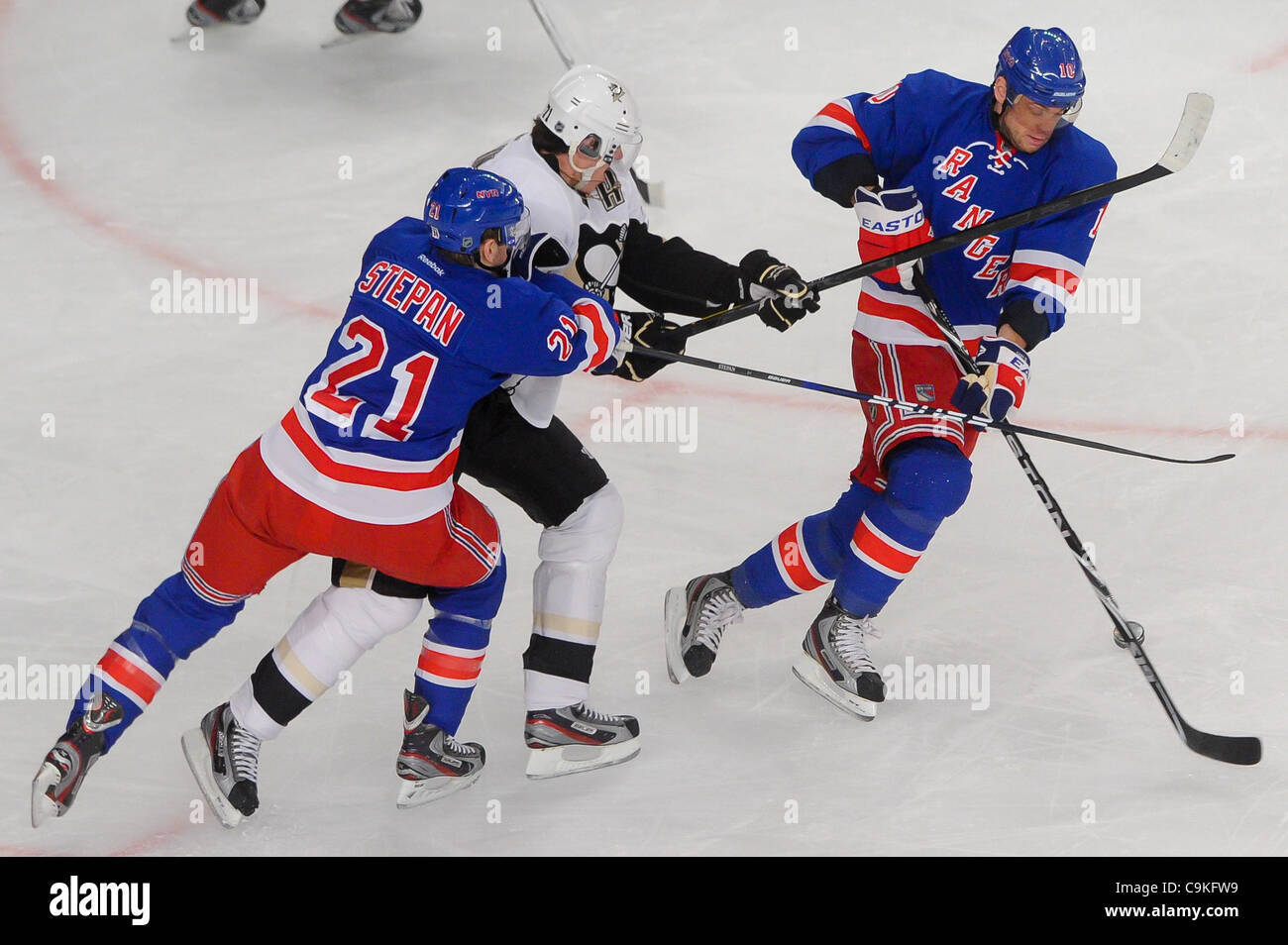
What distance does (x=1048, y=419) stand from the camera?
476 centimetres

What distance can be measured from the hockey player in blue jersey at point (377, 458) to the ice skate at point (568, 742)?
35 cm

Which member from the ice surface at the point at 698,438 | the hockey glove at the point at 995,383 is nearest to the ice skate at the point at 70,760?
the ice surface at the point at 698,438

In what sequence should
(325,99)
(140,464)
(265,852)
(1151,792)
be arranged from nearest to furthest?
(265,852), (1151,792), (140,464), (325,99)

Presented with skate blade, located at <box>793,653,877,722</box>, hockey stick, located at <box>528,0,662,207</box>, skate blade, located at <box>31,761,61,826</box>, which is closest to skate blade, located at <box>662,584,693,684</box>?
skate blade, located at <box>793,653,877,722</box>

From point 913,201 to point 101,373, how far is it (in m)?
2.52

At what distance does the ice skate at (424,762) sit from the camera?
323 cm

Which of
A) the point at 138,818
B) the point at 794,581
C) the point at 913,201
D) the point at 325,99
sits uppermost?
the point at 913,201

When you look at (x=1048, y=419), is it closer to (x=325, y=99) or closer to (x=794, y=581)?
(x=794, y=581)

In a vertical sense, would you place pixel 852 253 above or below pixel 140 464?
above

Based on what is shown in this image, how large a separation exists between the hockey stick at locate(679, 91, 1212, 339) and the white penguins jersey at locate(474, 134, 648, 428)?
0.22 m

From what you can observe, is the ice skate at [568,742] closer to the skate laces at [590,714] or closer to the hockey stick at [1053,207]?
the skate laces at [590,714]

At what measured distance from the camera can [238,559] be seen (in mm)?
3037

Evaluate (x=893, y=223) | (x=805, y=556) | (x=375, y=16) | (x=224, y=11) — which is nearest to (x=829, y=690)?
(x=805, y=556)

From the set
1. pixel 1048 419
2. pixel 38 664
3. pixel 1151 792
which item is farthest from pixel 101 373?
pixel 1151 792
